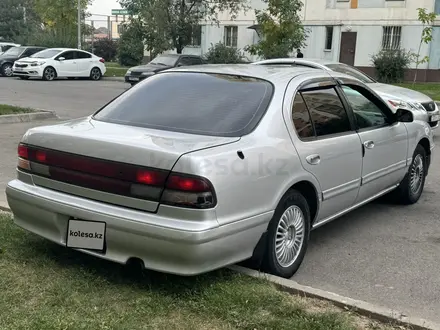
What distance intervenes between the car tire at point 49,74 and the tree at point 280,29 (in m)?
9.49

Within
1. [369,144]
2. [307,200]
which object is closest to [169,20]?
[369,144]

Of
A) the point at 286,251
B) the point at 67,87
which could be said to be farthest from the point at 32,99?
the point at 286,251

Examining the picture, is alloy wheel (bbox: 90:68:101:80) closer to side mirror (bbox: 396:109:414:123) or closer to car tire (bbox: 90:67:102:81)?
car tire (bbox: 90:67:102:81)

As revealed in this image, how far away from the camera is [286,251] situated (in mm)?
4133

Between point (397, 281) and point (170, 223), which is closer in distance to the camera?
point (170, 223)

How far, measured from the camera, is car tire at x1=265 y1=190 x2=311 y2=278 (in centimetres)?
390

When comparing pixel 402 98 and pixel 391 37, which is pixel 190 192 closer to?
pixel 402 98

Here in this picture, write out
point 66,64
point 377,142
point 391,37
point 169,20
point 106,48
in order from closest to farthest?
point 377,142 → point 66,64 → point 169,20 → point 391,37 → point 106,48

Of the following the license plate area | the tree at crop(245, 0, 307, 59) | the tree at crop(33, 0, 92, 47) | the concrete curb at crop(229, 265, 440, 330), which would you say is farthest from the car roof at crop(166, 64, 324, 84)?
the tree at crop(33, 0, 92, 47)

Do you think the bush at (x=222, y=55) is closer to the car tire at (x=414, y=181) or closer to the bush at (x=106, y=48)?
the bush at (x=106, y=48)

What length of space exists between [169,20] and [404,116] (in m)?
24.8

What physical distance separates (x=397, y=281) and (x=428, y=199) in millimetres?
2738

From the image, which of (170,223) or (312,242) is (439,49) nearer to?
(312,242)

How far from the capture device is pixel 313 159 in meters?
4.23
